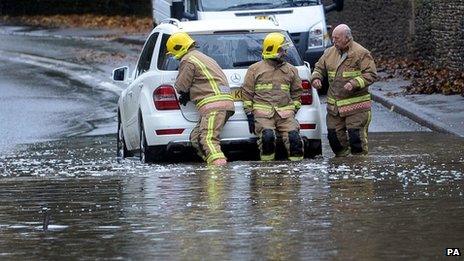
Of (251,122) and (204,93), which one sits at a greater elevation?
(204,93)

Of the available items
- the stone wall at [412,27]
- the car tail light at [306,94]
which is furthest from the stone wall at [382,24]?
the car tail light at [306,94]

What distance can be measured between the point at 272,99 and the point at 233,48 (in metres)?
0.80

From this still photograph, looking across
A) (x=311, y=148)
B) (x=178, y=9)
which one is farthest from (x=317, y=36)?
(x=311, y=148)

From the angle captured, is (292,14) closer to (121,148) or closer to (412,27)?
(412,27)

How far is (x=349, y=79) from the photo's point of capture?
14719 mm

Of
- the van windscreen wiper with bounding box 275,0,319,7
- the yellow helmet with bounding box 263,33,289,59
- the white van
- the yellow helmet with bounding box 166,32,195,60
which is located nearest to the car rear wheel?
the yellow helmet with bounding box 166,32,195,60

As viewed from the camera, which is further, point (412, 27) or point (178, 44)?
point (412, 27)

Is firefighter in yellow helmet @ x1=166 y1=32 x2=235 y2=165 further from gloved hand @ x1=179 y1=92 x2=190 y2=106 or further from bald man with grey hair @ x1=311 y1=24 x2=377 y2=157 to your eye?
bald man with grey hair @ x1=311 y1=24 x2=377 y2=157

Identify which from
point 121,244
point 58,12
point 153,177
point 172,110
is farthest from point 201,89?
point 58,12

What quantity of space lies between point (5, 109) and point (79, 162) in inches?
379

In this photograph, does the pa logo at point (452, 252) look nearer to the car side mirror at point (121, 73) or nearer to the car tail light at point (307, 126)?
the car tail light at point (307, 126)

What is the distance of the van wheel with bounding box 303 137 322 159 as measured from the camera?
14188 millimetres

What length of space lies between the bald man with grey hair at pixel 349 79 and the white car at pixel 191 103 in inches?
21.5

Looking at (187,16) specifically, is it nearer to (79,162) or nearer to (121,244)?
(79,162)
